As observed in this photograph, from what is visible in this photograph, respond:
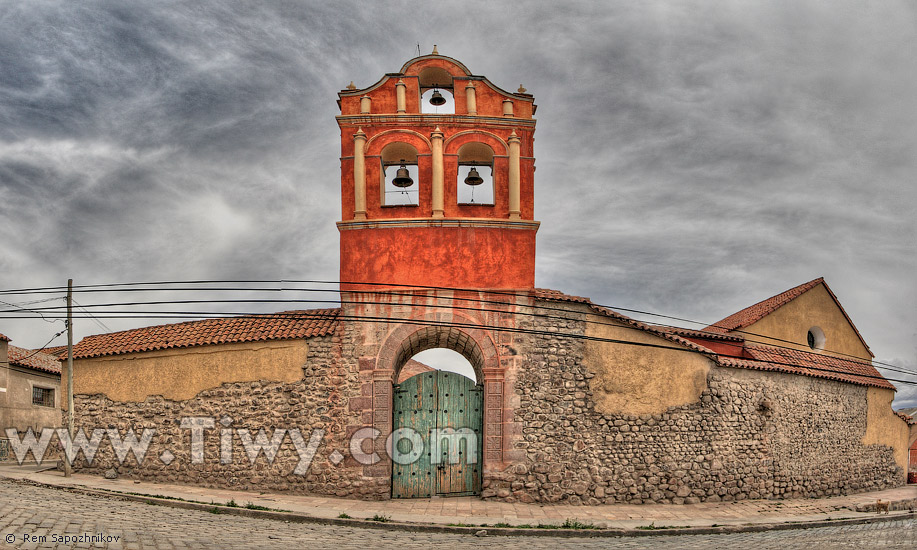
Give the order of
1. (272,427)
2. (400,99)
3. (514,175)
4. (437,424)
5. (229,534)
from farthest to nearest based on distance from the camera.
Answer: (400,99) < (514,175) < (437,424) < (272,427) < (229,534)

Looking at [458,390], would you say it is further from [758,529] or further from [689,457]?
[758,529]

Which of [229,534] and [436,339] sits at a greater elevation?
[436,339]

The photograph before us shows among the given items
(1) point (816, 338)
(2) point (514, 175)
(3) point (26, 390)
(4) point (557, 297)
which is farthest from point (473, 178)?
(3) point (26, 390)

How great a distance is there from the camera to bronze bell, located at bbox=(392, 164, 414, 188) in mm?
15492

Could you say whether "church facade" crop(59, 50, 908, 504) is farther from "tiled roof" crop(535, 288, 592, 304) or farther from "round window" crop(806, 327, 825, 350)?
"round window" crop(806, 327, 825, 350)

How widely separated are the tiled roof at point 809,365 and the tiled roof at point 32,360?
2318cm

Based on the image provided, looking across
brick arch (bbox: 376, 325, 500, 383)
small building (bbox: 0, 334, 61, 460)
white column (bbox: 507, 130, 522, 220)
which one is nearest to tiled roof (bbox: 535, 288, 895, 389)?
brick arch (bbox: 376, 325, 500, 383)

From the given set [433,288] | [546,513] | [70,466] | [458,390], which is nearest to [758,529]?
[546,513]

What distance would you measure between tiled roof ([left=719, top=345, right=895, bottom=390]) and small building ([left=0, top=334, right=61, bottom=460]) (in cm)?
2190

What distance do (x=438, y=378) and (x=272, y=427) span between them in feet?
12.0

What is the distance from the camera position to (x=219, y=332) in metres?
14.8

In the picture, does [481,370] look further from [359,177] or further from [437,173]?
[359,177]

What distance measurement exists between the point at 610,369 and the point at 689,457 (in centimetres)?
258

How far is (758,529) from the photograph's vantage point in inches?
498
